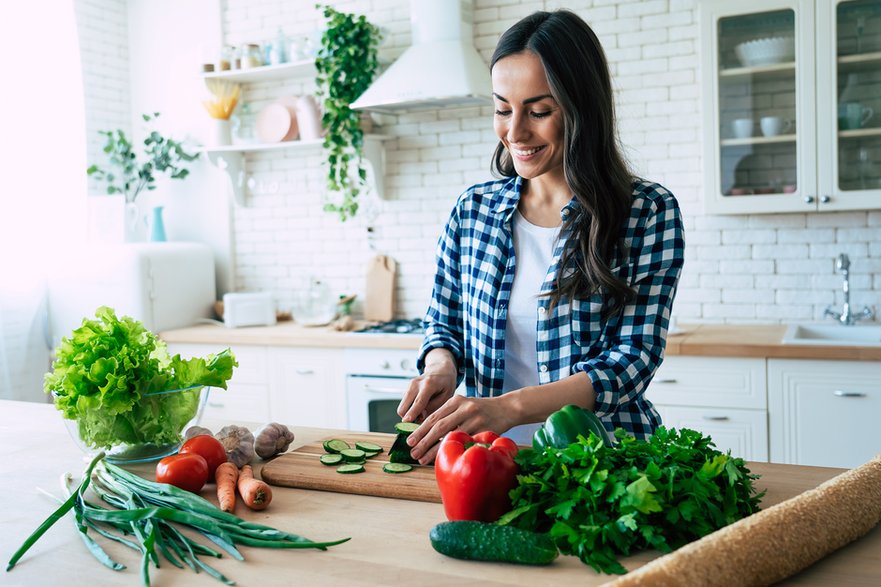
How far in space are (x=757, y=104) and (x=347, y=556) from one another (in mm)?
2971

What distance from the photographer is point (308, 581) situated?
1240 millimetres

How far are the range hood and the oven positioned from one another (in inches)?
46.8

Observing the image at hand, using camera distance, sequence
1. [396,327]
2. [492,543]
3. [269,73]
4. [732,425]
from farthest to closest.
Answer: [269,73]
[396,327]
[732,425]
[492,543]

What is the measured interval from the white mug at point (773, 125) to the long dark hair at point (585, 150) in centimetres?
182

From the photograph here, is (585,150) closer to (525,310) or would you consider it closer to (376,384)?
(525,310)

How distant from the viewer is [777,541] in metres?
1.15

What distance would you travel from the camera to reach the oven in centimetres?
398

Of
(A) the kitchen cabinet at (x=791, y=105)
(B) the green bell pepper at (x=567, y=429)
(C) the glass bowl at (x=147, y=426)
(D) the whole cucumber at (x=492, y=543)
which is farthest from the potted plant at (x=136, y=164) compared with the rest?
(D) the whole cucumber at (x=492, y=543)

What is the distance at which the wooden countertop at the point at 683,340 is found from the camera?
3.24 metres

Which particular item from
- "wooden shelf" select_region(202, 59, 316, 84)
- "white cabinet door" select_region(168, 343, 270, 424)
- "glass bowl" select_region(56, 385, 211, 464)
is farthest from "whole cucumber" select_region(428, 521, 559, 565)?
"wooden shelf" select_region(202, 59, 316, 84)

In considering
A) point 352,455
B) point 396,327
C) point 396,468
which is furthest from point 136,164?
point 396,468

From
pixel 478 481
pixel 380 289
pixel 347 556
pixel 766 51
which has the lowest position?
pixel 347 556

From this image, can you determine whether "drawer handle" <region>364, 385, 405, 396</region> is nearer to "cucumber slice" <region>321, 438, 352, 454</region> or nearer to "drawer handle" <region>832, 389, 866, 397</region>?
"drawer handle" <region>832, 389, 866, 397</region>

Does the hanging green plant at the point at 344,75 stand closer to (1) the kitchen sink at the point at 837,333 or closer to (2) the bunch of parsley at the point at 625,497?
(1) the kitchen sink at the point at 837,333
